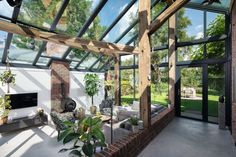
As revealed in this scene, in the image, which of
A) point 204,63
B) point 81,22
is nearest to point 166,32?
point 204,63

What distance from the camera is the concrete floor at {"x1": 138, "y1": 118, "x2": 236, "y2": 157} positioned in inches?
155

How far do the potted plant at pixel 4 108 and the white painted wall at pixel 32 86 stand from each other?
→ 35 cm

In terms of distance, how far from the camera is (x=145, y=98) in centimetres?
432

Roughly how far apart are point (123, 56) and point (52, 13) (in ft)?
17.4

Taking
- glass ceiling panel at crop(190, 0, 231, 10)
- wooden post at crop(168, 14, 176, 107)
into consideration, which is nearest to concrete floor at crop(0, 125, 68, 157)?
wooden post at crop(168, 14, 176, 107)

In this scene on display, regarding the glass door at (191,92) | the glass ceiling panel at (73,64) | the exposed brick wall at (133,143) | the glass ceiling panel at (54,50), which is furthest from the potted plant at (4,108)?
the glass door at (191,92)

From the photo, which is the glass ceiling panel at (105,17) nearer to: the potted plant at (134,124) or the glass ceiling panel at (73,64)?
the glass ceiling panel at (73,64)

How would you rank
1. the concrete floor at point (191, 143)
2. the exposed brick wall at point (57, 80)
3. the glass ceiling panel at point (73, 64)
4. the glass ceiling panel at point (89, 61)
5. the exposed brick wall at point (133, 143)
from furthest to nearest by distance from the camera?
the glass ceiling panel at point (73, 64), the glass ceiling panel at point (89, 61), the exposed brick wall at point (57, 80), the concrete floor at point (191, 143), the exposed brick wall at point (133, 143)

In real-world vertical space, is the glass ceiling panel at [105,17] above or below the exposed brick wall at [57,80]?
above

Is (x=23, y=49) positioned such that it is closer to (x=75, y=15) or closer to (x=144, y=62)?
(x=75, y=15)

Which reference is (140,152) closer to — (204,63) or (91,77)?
(204,63)

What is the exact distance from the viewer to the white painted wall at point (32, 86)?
6.55m

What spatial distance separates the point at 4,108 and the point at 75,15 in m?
4.54

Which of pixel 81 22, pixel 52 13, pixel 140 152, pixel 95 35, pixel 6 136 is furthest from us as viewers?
pixel 95 35
